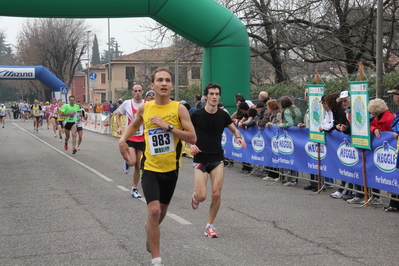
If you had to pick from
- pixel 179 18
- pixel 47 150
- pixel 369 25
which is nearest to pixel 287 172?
pixel 179 18

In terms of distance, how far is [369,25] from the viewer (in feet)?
68.8

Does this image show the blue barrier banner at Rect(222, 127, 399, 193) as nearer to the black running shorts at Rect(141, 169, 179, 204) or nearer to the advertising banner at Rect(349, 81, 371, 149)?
the advertising banner at Rect(349, 81, 371, 149)

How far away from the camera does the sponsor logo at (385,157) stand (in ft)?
30.5

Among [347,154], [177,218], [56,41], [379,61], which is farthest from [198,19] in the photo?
[56,41]

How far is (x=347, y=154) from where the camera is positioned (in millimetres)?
10594

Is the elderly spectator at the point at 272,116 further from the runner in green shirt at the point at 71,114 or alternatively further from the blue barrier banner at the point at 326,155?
the runner in green shirt at the point at 71,114

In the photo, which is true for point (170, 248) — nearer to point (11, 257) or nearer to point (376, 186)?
point (11, 257)

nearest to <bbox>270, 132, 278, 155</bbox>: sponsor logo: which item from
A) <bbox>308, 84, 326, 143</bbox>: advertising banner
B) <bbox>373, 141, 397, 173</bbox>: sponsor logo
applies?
<bbox>308, 84, 326, 143</bbox>: advertising banner

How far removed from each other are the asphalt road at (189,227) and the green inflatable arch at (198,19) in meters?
4.93

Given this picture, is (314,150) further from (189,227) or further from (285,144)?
(189,227)

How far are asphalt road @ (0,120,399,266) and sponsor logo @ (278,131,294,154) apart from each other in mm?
787

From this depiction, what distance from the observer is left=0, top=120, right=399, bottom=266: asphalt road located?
6.20 metres

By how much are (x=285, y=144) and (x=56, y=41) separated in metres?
59.1

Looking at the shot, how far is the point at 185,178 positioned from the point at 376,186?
5188 millimetres
